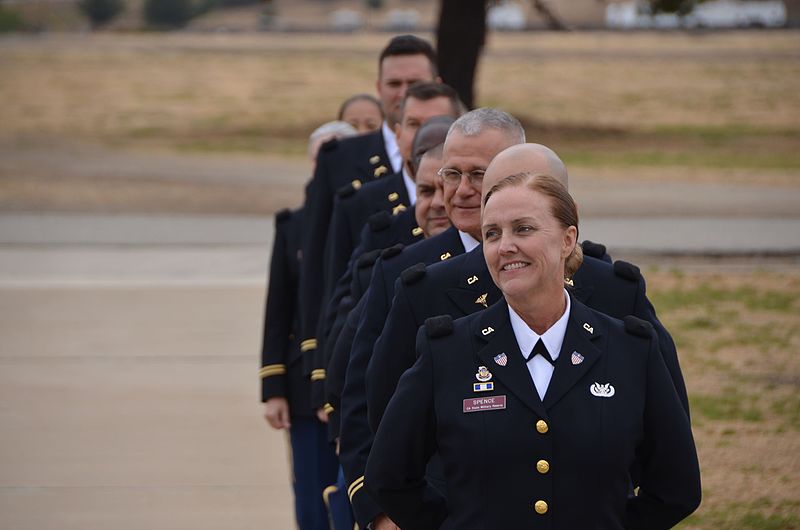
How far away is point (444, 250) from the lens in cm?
398

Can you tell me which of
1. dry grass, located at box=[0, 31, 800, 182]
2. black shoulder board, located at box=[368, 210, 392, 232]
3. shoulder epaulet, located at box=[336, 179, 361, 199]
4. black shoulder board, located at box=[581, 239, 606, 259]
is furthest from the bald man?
dry grass, located at box=[0, 31, 800, 182]

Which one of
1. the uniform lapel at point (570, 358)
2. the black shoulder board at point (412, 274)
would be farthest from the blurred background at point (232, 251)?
the uniform lapel at point (570, 358)

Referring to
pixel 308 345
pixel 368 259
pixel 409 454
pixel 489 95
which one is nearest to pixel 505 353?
pixel 409 454

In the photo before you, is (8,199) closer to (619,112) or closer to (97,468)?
(97,468)

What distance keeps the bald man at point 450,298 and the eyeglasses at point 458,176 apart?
0.82 feet

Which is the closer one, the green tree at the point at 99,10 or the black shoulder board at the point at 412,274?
the black shoulder board at the point at 412,274

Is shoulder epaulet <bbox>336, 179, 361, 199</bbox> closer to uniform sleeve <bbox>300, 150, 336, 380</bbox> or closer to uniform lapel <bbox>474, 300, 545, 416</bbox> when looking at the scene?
uniform sleeve <bbox>300, 150, 336, 380</bbox>

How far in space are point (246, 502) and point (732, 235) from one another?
33.3ft

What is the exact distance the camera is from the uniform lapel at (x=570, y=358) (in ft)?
10.3

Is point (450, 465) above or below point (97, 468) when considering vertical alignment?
above

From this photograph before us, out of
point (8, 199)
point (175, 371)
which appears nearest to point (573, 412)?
point (175, 371)

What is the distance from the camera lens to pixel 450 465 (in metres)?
3.17

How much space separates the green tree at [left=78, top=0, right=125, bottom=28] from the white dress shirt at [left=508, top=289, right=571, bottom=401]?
111 m

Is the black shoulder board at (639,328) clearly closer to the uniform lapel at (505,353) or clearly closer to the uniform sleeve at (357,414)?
the uniform lapel at (505,353)
